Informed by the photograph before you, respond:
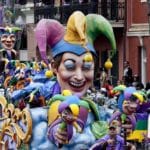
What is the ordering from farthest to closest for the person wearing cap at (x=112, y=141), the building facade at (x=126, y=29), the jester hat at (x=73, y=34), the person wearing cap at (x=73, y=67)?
the building facade at (x=126, y=29) < the jester hat at (x=73, y=34) < the person wearing cap at (x=73, y=67) < the person wearing cap at (x=112, y=141)

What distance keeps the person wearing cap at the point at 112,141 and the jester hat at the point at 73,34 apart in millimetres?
1072

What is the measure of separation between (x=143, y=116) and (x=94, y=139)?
3.27 feet

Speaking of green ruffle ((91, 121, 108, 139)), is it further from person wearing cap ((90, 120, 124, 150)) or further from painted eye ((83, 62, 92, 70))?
painted eye ((83, 62, 92, 70))

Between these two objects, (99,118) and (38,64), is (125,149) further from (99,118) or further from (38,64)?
(38,64)

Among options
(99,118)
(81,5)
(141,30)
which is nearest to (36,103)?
(99,118)

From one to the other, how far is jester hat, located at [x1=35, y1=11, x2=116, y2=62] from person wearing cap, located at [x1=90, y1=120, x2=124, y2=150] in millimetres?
1072

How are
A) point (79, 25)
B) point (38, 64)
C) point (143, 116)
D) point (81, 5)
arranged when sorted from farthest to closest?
point (81, 5), point (38, 64), point (143, 116), point (79, 25)

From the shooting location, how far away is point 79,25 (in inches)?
369

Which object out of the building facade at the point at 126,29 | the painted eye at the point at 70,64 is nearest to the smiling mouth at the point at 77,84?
the painted eye at the point at 70,64

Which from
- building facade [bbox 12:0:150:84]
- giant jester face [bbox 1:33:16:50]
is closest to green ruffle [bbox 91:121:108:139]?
giant jester face [bbox 1:33:16:50]

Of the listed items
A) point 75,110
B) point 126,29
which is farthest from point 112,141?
point 126,29

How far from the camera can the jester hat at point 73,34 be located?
375 inches

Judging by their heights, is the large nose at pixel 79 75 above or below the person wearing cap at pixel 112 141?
above

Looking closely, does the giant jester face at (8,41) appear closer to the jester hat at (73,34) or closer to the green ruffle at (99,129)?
the jester hat at (73,34)
